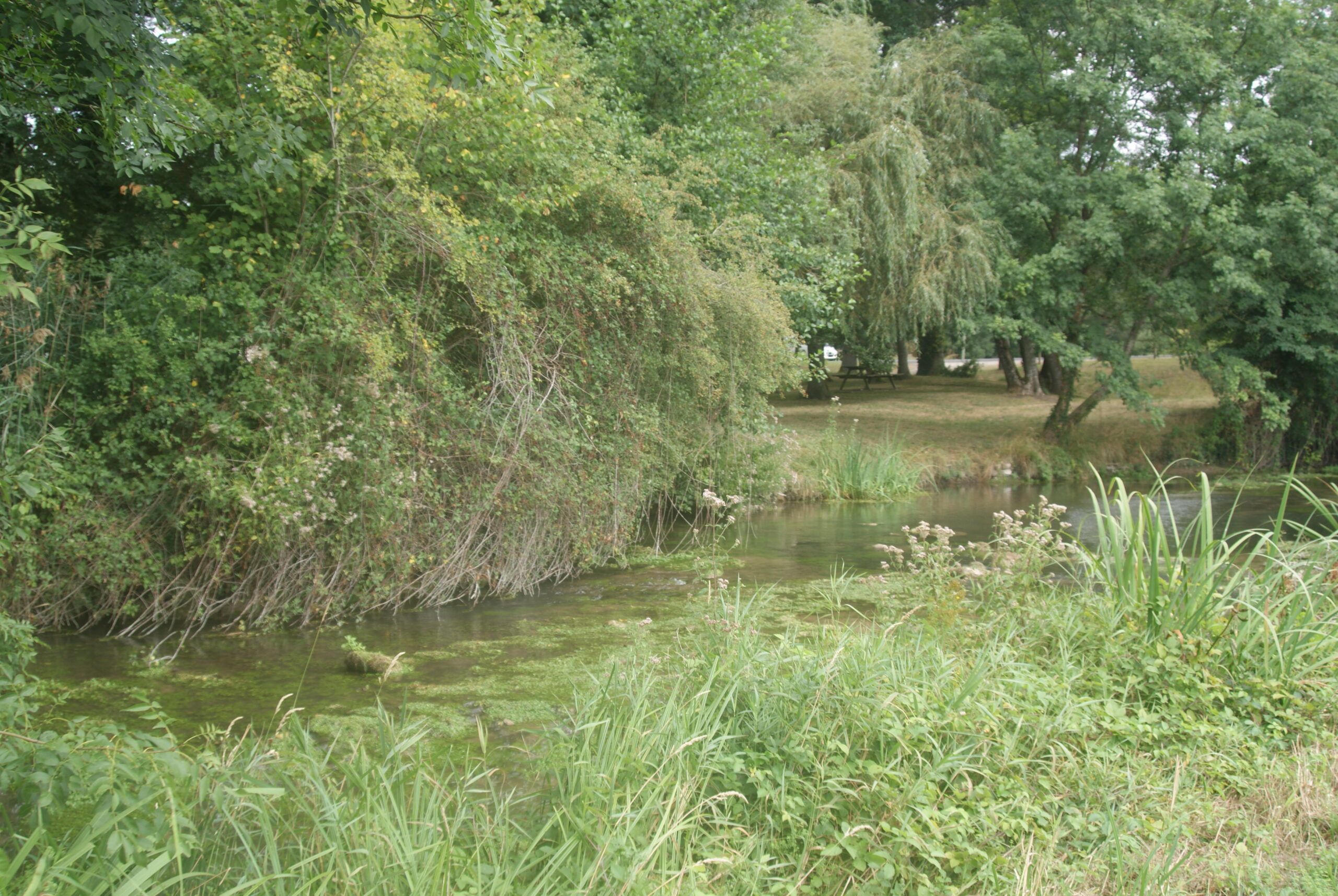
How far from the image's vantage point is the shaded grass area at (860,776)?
291 centimetres

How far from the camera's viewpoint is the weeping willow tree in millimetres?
16672

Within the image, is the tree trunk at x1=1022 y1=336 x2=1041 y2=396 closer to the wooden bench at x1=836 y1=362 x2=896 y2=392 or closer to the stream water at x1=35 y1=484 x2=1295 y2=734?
the wooden bench at x1=836 y1=362 x2=896 y2=392

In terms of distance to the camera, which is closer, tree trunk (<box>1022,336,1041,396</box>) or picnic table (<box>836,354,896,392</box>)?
tree trunk (<box>1022,336,1041,396</box>)

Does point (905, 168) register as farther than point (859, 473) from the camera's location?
Yes

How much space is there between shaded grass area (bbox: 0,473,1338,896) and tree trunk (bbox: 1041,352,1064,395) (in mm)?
16665

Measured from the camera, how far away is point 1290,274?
1716cm

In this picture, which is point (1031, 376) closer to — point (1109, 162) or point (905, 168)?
point (1109, 162)

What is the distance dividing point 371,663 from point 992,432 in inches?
614

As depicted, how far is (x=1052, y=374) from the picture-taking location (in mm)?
23391

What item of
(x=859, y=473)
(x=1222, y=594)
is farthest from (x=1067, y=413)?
(x=1222, y=594)

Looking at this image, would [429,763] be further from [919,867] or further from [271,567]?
[271,567]

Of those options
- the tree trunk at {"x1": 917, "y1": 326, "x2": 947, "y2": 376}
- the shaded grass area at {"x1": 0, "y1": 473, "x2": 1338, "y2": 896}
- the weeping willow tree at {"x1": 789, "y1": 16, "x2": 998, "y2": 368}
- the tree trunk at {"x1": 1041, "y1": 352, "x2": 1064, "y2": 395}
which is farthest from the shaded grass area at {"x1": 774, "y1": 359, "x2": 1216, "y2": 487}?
the shaded grass area at {"x1": 0, "y1": 473, "x2": 1338, "y2": 896}

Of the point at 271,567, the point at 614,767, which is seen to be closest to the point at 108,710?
the point at 271,567

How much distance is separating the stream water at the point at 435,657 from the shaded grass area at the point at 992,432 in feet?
20.8
